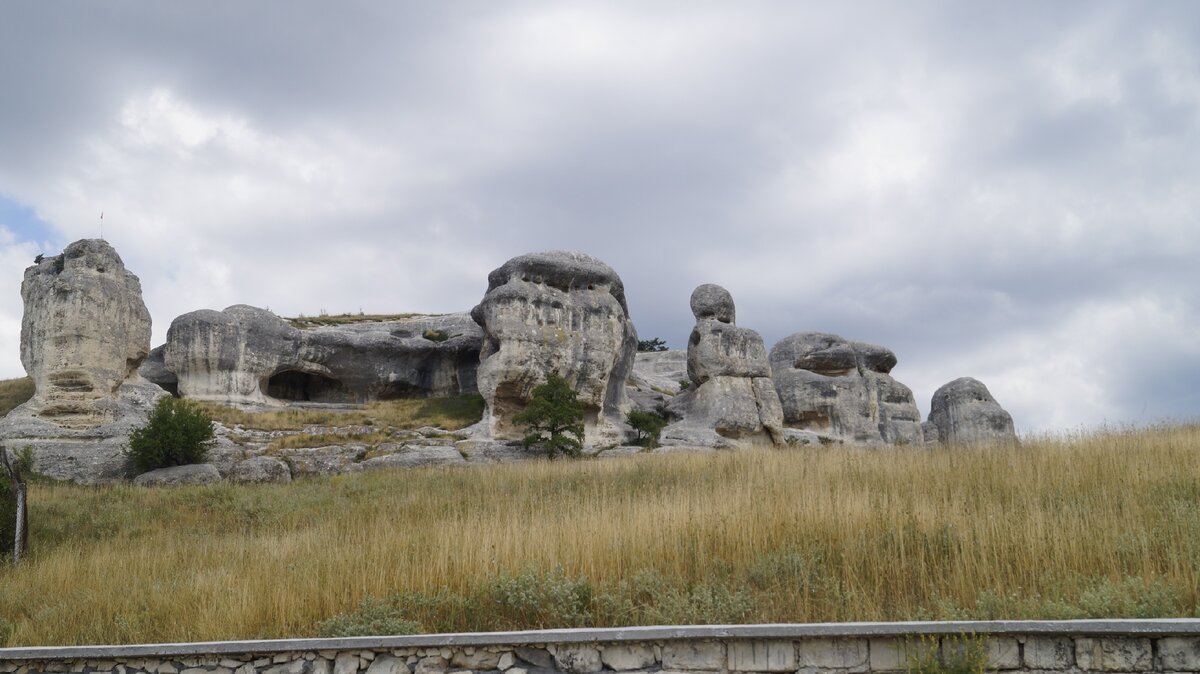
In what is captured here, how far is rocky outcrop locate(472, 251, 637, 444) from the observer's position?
97.4 ft

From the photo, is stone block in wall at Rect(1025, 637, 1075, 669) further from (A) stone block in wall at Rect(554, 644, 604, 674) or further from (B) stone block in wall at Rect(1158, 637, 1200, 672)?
(A) stone block in wall at Rect(554, 644, 604, 674)

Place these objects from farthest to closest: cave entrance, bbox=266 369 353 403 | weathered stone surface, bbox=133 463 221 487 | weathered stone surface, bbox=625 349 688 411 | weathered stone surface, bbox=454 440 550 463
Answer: weathered stone surface, bbox=625 349 688 411, cave entrance, bbox=266 369 353 403, weathered stone surface, bbox=454 440 550 463, weathered stone surface, bbox=133 463 221 487

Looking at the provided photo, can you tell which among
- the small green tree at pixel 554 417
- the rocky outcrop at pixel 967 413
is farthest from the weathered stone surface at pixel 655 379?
the rocky outcrop at pixel 967 413

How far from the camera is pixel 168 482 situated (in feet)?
72.3

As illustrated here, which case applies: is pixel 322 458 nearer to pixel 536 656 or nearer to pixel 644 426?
pixel 644 426

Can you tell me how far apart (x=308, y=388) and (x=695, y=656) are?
33483 mm

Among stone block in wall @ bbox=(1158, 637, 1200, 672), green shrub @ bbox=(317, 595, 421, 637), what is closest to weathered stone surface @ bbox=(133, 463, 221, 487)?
green shrub @ bbox=(317, 595, 421, 637)

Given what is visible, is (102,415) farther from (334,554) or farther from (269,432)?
(334,554)

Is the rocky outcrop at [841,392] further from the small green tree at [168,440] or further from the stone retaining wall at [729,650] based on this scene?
the stone retaining wall at [729,650]

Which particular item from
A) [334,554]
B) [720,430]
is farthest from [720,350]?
[334,554]

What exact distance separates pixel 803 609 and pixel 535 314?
24.0m

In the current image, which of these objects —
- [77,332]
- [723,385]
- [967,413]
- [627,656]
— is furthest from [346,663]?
[967,413]

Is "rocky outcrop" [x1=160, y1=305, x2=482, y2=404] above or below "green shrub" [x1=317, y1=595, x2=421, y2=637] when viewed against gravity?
above

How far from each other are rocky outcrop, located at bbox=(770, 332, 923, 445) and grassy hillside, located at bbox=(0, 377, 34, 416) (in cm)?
2751
